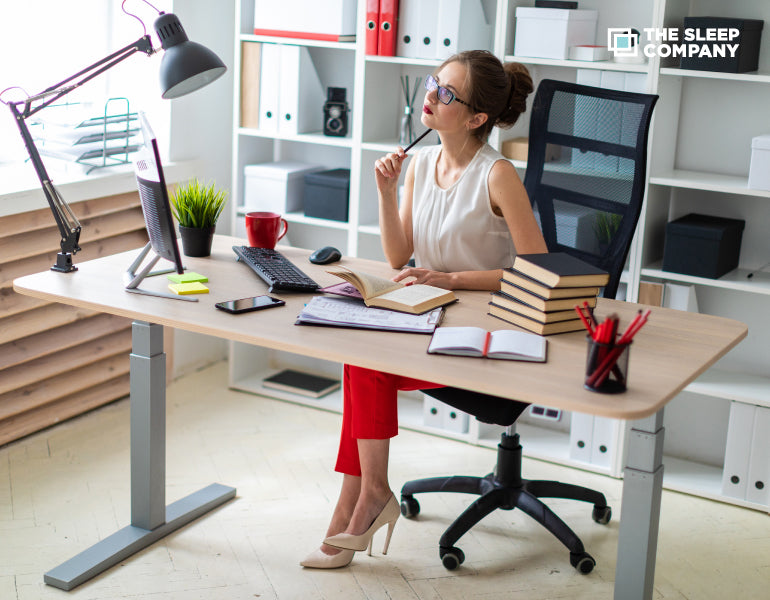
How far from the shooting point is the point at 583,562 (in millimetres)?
2576

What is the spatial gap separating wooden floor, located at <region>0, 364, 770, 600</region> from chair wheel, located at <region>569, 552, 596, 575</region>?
23 millimetres

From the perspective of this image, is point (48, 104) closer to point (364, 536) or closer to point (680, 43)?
point (364, 536)

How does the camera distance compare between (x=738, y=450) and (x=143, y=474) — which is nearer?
(x=143, y=474)

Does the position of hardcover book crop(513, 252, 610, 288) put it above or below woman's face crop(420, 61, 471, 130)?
below

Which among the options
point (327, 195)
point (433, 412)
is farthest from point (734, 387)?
point (327, 195)

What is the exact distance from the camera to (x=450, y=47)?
3.26m

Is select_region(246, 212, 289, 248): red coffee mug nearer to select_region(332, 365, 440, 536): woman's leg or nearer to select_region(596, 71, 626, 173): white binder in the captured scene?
select_region(332, 365, 440, 536): woman's leg

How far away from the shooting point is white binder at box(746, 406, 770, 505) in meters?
2.99

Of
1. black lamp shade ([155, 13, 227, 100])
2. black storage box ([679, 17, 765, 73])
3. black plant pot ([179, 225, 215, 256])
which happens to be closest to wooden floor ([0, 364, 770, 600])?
black plant pot ([179, 225, 215, 256])

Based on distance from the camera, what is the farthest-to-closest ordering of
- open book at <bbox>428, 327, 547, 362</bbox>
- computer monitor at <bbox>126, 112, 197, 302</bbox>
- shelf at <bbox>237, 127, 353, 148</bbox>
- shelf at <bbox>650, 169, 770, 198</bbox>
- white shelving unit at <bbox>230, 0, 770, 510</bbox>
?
shelf at <bbox>237, 127, 353, 148</bbox> → white shelving unit at <bbox>230, 0, 770, 510</bbox> → shelf at <bbox>650, 169, 770, 198</bbox> → computer monitor at <bbox>126, 112, 197, 302</bbox> → open book at <bbox>428, 327, 547, 362</bbox>

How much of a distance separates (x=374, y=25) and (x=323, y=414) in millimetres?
1428

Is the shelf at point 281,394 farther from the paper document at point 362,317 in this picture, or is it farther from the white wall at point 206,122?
the paper document at point 362,317

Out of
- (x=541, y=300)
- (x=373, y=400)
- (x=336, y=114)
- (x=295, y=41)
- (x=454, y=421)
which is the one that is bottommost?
(x=454, y=421)

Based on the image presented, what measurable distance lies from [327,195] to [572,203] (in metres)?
1.21
